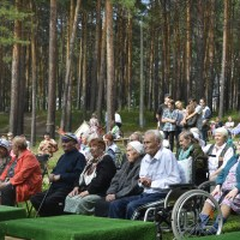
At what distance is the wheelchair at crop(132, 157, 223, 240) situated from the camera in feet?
22.4

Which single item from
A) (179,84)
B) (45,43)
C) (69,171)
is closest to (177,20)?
(179,84)

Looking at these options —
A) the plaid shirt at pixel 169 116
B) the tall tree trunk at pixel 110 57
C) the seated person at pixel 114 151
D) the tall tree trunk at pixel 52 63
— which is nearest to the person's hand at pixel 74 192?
the seated person at pixel 114 151

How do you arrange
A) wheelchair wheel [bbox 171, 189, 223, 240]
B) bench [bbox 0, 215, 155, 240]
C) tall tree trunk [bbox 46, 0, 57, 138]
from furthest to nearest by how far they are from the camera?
tall tree trunk [bbox 46, 0, 57, 138] → wheelchair wheel [bbox 171, 189, 223, 240] → bench [bbox 0, 215, 155, 240]

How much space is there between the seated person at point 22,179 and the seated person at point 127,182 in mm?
1588

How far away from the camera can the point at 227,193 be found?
24.8 feet

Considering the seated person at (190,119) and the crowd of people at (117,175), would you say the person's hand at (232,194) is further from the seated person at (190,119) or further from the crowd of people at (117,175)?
the seated person at (190,119)

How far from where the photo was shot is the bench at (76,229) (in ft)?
17.2

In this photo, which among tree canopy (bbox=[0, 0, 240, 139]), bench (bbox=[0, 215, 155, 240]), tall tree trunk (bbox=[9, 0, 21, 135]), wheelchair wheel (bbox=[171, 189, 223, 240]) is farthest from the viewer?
tree canopy (bbox=[0, 0, 240, 139])

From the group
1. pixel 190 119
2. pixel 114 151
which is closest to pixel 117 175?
pixel 114 151

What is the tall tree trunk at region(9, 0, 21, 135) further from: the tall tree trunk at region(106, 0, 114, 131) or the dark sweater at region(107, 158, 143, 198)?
the dark sweater at region(107, 158, 143, 198)

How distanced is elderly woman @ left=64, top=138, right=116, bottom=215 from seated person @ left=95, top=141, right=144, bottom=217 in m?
0.32

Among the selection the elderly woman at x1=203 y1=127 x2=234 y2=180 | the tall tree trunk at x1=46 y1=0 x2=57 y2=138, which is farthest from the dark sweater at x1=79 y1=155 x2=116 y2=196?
the tall tree trunk at x1=46 y1=0 x2=57 y2=138

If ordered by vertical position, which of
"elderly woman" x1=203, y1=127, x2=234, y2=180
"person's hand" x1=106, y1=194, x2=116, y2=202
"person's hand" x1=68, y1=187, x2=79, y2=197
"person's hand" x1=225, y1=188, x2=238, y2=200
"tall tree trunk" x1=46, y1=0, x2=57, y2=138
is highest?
"tall tree trunk" x1=46, y1=0, x2=57, y2=138

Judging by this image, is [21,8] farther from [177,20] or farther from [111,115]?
[177,20]
